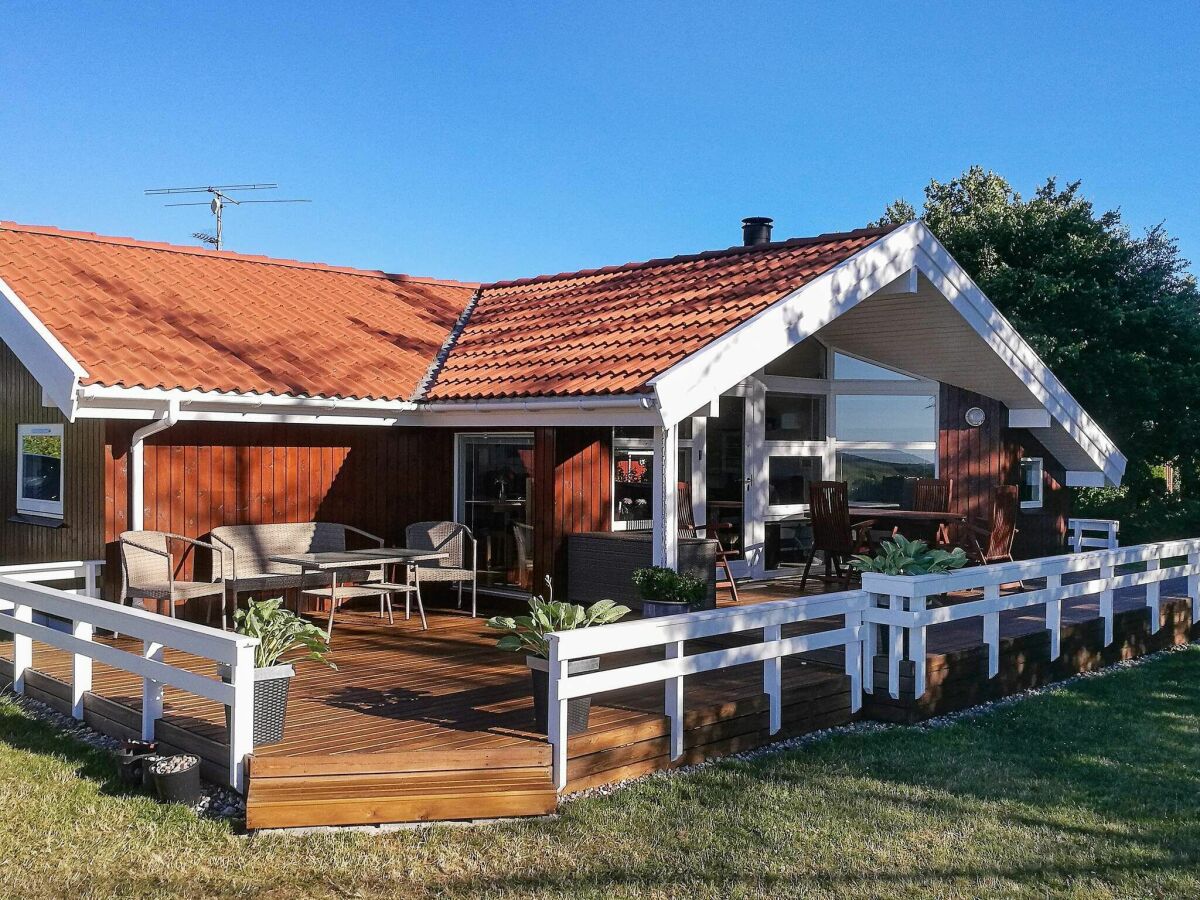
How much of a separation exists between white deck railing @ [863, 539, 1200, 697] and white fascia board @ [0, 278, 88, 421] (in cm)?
625

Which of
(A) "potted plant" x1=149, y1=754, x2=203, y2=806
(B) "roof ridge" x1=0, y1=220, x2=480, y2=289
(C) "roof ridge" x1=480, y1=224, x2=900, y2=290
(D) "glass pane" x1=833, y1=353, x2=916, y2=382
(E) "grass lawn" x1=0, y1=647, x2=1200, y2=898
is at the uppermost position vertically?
(B) "roof ridge" x1=0, y1=220, x2=480, y2=289

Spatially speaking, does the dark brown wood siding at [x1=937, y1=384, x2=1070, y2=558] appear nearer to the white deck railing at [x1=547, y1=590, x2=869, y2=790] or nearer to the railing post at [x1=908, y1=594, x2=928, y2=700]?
the railing post at [x1=908, y1=594, x2=928, y2=700]

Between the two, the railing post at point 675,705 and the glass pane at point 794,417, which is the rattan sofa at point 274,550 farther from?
the glass pane at point 794,417

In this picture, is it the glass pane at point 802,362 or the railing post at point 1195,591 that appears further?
the glass pane at point 802,362

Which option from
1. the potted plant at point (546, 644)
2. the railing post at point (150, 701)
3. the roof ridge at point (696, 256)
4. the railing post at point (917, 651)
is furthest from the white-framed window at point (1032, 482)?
the railing post at point (150, 701)

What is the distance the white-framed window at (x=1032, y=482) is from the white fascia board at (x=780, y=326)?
4.94 m

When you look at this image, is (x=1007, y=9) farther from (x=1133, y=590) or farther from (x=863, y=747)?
(x=863, y=747)

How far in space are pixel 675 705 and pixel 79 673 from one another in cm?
405

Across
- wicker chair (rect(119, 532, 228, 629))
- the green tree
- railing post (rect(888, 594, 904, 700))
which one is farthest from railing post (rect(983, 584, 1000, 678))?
the green tree

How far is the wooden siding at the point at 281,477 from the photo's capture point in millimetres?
9211

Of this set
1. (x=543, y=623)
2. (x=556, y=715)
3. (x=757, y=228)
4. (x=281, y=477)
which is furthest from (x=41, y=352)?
(x=757, y=228)

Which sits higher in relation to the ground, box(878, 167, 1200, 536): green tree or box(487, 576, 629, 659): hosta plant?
box(878, 167, 1200, 536): green tree

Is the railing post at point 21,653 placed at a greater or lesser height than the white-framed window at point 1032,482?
lesser

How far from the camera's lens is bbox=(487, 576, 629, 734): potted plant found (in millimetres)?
5809
